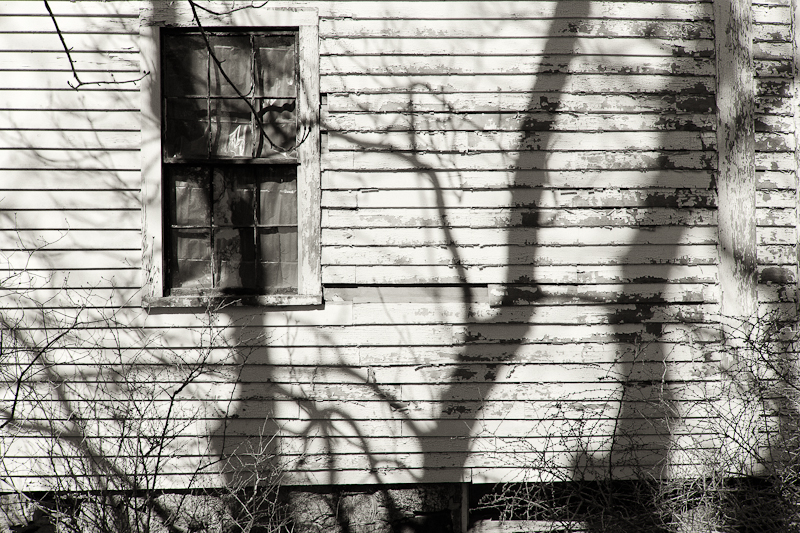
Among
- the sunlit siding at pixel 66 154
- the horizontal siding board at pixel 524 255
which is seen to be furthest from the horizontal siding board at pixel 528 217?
the sunlit siding at pixel 66 154

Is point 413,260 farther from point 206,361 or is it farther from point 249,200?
point 206,361

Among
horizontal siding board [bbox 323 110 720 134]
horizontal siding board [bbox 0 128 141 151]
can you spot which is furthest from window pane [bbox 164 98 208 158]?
horizontal siding board [bbox 323 110 720 134]

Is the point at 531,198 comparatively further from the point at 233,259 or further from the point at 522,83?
the point at 233,259

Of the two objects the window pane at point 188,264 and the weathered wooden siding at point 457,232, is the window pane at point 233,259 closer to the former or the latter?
the window pane at point 188,264

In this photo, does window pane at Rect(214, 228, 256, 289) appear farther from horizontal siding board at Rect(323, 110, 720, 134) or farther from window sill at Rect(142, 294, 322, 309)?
horizontal siding board at Rect(323, 110, 720, 134)

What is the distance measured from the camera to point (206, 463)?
4246 mm

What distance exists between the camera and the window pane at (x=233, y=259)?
14.2 ft

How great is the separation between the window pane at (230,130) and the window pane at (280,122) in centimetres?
13

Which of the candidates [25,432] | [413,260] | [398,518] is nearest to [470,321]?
[413,260]

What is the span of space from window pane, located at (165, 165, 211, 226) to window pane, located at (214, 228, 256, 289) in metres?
0.17

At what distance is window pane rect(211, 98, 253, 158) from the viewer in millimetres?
4332

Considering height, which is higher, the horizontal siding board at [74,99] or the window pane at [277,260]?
the horizontal siding board at [74,99]

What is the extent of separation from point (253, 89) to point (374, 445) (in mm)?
2703

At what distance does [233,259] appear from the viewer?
4340 millimetres
